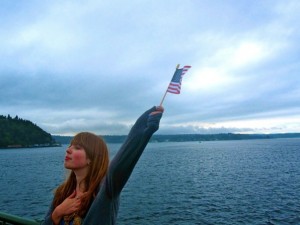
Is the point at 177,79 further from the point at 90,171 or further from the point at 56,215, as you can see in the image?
the point at 56,215

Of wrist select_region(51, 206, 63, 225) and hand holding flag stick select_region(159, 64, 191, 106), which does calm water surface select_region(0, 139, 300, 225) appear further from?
wrist select_region(51, 206, 63, 225)

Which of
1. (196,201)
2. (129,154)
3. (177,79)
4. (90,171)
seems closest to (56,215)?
(90,171)

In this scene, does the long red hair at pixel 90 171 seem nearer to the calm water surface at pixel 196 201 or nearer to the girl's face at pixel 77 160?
the girl's face at pixel 77 160

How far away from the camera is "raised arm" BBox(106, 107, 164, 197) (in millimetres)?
1980

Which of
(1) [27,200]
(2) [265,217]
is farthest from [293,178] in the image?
(1) [27,200]

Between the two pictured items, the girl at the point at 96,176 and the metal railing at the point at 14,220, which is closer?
the girl at the point at 96,176

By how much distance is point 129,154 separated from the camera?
1.99 metres

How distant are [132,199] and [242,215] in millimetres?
11208

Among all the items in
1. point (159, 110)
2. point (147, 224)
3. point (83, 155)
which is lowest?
point (147, 224)

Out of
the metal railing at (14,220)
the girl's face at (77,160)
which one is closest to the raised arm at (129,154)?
the girl's face at (77,160)

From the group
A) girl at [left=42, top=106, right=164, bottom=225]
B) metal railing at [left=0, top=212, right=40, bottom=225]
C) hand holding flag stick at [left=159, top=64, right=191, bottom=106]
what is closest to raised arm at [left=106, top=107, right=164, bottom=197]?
girl at [left=42, top=106, right=164, bottom=225]

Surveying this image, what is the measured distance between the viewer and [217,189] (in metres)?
36.1

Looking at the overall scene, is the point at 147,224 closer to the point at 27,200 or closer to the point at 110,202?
the point at 27,200

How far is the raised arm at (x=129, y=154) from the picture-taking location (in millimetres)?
1980
